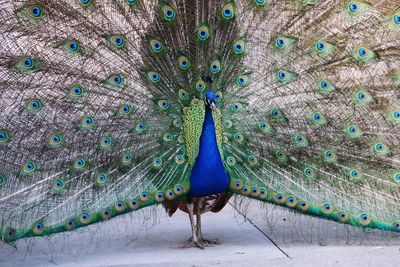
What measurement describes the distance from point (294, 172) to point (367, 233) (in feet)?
2.80

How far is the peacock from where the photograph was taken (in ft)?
17.9

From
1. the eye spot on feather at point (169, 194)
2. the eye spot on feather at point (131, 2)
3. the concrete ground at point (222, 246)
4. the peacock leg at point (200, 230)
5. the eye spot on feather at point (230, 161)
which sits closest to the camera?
the eye spot on feather at point (131, 2)

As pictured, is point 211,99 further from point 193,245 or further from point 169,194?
point 193,245

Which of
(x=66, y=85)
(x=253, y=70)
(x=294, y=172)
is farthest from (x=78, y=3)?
(x=294, y=172)

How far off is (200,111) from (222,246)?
3.65 ft

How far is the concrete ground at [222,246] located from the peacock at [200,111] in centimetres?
27

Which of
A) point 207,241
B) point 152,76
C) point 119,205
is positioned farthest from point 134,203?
point 152,76

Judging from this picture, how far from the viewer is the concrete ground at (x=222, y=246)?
18.2 feet

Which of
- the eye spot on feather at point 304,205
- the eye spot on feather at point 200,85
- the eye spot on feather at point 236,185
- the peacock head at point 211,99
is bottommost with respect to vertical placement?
the eye spot on feather at point 304,205

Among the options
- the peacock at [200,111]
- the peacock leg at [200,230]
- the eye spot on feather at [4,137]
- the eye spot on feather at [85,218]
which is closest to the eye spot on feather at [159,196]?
the peacock at [200,111]

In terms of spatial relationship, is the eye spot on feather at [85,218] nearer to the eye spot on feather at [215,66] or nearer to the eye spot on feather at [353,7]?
the eye spot on feather at [215,66]

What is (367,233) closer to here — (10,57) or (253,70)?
(253,70)

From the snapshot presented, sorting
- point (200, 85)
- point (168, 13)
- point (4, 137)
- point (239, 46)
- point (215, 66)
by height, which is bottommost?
point (4, 137)

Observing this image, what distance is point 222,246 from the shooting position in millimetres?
6023
